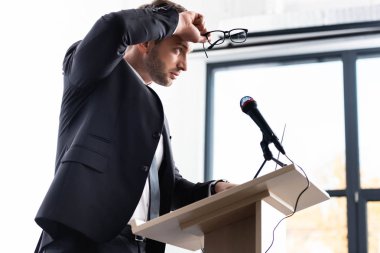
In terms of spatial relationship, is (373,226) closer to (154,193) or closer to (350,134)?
(350,134)

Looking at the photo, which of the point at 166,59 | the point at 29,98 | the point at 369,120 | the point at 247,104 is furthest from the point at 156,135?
the point at 369,120

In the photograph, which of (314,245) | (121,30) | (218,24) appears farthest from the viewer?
(218,24)

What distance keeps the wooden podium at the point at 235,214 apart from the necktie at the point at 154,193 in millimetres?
113

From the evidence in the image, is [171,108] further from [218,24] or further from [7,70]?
[7,70]

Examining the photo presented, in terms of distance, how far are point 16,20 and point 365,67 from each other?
2.27 m

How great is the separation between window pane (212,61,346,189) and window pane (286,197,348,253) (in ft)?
0.47

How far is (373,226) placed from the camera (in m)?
3.65

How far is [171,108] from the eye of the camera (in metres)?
4.03

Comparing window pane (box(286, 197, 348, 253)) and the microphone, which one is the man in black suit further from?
window pane (box(286, 197, 348, 253))

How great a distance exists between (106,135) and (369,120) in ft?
8.77

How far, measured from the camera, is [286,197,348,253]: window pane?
12.0 feet

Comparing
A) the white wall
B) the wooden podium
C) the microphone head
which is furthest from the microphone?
the white wall

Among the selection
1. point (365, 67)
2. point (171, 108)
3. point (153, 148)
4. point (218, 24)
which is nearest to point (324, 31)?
point (365, 67)

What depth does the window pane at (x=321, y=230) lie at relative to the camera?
3.66 m
